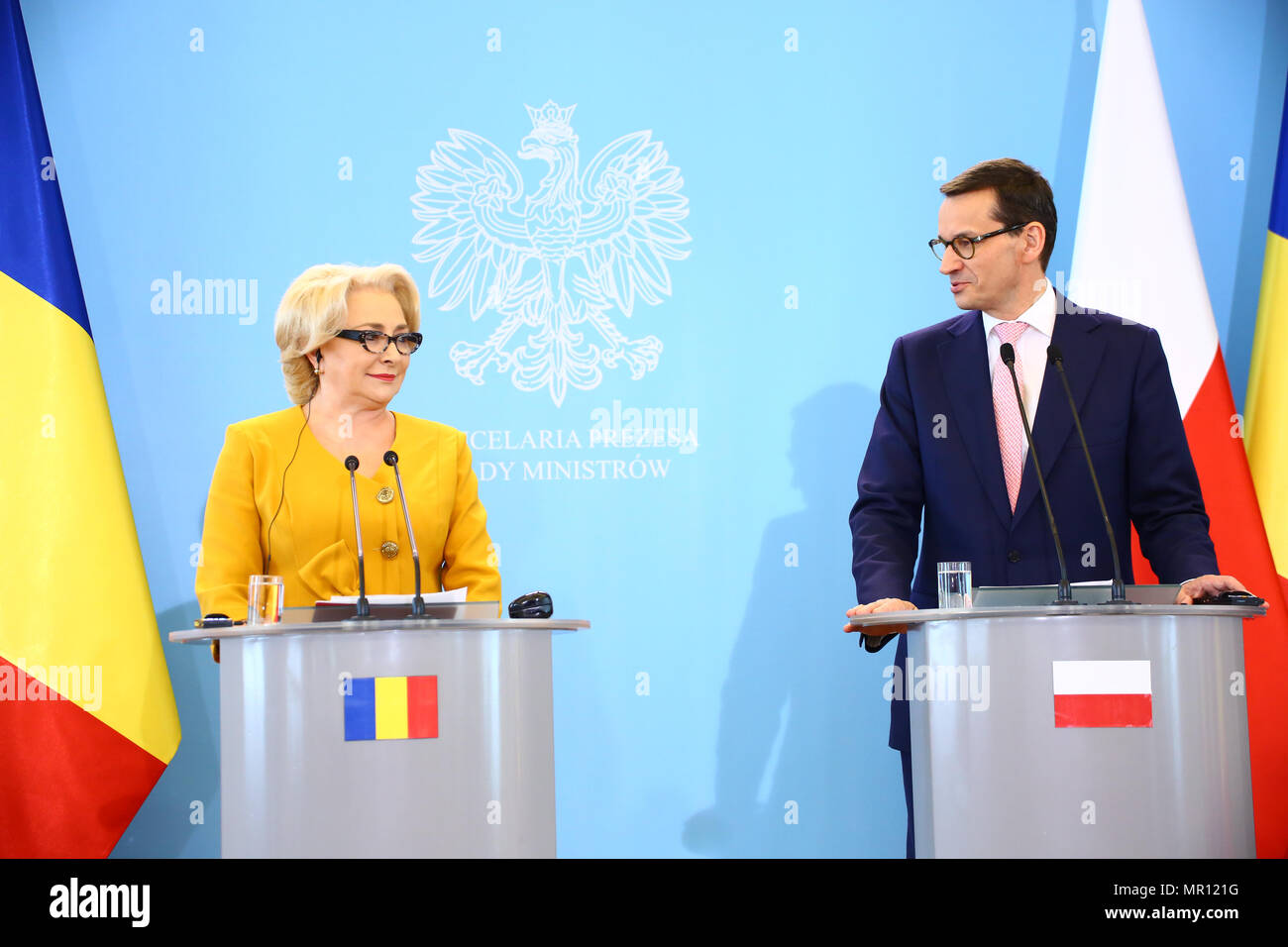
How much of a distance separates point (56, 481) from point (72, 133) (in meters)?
1.28

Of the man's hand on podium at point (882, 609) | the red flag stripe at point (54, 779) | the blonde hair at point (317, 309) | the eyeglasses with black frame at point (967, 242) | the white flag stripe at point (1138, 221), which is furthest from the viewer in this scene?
the white flag stripe at point (1138, 221)

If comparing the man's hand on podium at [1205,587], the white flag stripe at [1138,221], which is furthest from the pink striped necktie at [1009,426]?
the white flag stripe at [1138,221]

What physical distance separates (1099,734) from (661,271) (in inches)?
94.4

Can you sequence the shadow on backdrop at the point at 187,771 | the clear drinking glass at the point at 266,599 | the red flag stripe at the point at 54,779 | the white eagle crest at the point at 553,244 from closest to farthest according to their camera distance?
the clear drinking glass at the point at 266,599
the red flag stripe at the point at 54,779
the shadow on backdrop at the point at 187,771
the white eagle crest at the point at 553,244

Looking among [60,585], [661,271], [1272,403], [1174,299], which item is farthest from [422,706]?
[1272,403]

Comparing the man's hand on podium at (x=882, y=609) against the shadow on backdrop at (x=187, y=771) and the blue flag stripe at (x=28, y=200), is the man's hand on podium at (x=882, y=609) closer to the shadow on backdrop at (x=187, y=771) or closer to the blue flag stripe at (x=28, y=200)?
the shadow on backdrop at (x=187, y=771)

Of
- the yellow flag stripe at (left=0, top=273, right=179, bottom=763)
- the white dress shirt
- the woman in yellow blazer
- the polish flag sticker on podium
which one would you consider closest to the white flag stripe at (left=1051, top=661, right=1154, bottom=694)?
the polish flag sticker on podium

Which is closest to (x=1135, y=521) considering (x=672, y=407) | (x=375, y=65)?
(x=672, y=407)

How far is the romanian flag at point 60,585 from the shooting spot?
3504 mm

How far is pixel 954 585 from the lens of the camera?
8.07 ft

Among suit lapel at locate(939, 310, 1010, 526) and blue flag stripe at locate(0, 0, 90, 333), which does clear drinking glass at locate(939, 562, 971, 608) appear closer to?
suit lapel at locate(939, 310, 1010, 526)

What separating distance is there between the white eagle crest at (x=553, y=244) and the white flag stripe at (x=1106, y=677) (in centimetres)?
219
